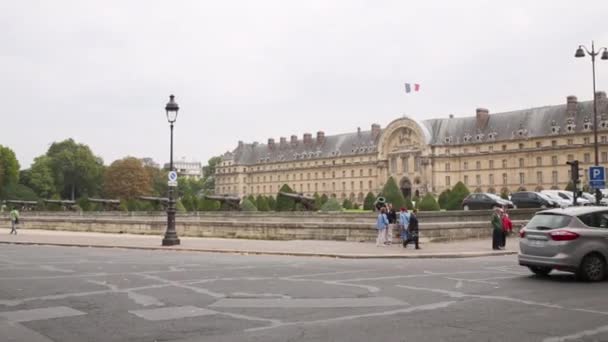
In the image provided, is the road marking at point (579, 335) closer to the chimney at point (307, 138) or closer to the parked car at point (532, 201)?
the parked car at point (532, 201)

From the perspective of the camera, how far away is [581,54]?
88.1 ft

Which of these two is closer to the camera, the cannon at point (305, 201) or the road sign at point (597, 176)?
the road sign at point (597, 176)

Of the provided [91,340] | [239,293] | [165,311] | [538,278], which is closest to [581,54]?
[538,278]

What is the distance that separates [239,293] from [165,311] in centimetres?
204

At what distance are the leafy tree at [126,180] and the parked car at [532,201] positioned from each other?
→ 8233 centimetres

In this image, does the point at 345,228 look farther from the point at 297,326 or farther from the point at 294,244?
the point at 297,326

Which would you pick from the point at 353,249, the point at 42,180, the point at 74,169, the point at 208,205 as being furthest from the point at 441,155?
the point at 353,249

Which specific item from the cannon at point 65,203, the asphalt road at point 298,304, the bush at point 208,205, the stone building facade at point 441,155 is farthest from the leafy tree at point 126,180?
the asphalt road at point 298,304

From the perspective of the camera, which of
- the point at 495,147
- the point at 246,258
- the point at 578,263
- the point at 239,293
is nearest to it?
the point at 239,293

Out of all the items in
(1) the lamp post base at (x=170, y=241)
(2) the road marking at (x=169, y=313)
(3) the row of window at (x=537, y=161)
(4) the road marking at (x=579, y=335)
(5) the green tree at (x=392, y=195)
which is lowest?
(4) the road marking at (x=579, y=335)

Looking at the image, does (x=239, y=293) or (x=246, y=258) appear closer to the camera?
(x=239, y=293)

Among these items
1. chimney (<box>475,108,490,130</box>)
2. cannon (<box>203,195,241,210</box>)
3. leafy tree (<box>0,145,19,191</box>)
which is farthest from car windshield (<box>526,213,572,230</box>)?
leafy tree (<box>0,145,19,191</box>)

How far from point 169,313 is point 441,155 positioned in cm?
10790

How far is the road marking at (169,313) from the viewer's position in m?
8.70
